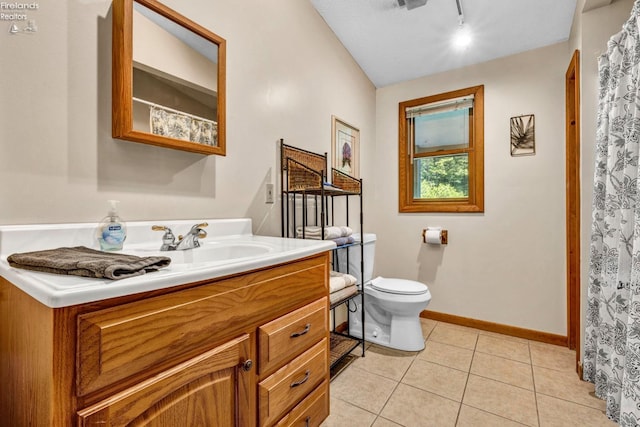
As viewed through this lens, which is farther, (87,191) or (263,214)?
(263,214)

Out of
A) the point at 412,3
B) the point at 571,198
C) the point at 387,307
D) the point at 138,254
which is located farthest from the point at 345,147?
the point at 138,254

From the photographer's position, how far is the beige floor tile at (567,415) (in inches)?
56.4

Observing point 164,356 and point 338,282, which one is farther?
point 338,282

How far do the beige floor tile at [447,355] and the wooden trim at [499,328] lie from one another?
0.45 metres

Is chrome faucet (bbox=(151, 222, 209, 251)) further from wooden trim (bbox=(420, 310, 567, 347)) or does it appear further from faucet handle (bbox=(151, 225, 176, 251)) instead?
wooden trim (bbox=(420, 310, 567, 347))

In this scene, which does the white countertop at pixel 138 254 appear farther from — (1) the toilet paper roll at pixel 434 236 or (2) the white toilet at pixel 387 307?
(1) the toilet paper roll at pixel 434 236

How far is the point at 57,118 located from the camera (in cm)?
97

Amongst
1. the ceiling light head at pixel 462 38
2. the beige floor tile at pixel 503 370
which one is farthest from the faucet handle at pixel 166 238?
the ceiling light head at pixel 462 38

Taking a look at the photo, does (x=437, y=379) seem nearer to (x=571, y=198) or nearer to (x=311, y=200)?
(x=311, y=200)

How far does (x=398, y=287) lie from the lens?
2.23 m

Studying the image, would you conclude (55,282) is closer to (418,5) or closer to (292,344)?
(292,344)

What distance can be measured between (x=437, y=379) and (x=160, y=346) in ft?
5.64

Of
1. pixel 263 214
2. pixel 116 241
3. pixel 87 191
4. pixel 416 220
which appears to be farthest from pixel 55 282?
pixel 416 220

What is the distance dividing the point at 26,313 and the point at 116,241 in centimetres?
40
